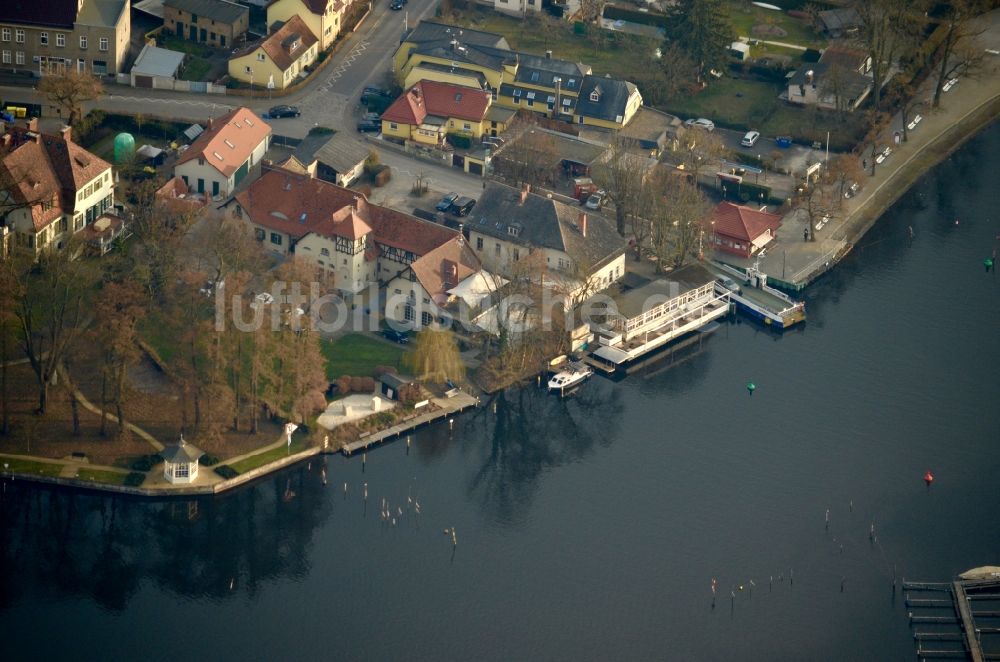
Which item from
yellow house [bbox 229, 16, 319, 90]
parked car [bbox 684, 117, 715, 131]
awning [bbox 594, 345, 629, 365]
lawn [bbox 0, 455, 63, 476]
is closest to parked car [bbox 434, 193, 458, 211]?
awning [bbox 594, 345, 629, 365]

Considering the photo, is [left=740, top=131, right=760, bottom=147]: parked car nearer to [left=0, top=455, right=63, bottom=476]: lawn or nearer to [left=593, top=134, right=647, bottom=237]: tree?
[left=593, top=134, right=647, bottom=237]: tree

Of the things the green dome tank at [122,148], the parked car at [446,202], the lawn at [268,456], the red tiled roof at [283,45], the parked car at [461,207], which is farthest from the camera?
the red tiled roof at [283,45]

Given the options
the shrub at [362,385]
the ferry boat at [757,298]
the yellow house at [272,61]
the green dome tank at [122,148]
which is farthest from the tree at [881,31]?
the green dome tank at [122,148]

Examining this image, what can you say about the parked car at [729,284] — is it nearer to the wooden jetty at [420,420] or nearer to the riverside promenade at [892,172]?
the riverside promenade at [892,172]

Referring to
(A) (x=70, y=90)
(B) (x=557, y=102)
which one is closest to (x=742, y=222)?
(B) (x=557, y=102)

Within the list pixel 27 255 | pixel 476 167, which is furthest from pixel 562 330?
pixel 27 255

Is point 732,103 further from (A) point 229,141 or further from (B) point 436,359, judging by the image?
(B) point 436,359
